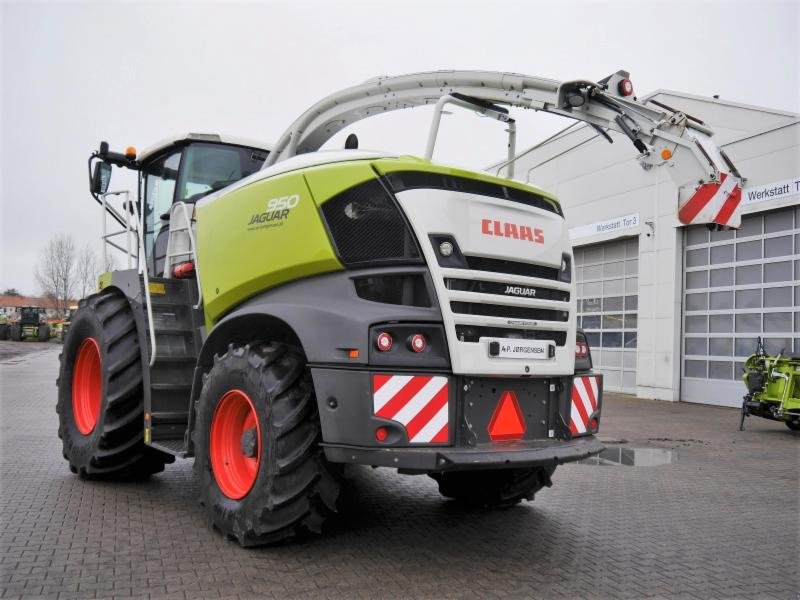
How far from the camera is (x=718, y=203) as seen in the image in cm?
468

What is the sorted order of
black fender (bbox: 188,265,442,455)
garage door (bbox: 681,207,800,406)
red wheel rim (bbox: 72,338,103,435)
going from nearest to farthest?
black fender (bbox: 188,265,442,455) < red wheel rim (bbox: 72,338,103,435) < garage door (bbox: 681,207,800,406)

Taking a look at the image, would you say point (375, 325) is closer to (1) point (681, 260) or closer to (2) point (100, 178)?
(2) point (100, 178)

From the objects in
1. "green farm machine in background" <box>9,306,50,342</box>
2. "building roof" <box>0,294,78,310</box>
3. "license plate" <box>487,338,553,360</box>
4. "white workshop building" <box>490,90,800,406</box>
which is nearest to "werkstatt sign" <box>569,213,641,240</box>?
"white workshop building" <box>490,90,800,406</box>

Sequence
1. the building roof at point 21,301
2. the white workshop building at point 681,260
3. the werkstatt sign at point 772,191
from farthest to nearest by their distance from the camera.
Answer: the building roof at point 21,301 → the white workshop building at point 681,260 → the werkstatt sign at point 772,191

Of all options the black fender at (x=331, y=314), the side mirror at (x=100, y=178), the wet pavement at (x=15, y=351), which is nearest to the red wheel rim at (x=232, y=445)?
the black fender at (x=331, y=314)

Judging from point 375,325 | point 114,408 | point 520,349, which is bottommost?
point 114,408

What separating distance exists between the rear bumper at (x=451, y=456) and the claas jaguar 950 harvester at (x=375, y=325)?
0.04 feet

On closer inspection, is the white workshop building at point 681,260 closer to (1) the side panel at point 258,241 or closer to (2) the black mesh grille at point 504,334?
(2) the black mesh grille at point 504,334

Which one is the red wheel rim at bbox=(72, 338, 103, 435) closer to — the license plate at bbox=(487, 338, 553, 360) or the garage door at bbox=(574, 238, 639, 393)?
the license plate at bbox=(487, 338, 553, 360)

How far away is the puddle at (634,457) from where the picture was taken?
8258 millimetres

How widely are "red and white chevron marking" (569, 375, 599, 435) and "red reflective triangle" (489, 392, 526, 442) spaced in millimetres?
526

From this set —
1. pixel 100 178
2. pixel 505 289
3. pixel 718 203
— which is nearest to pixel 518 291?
pixel 505 289

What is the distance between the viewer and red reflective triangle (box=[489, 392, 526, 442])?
431 centimetres

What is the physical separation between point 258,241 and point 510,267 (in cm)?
166
